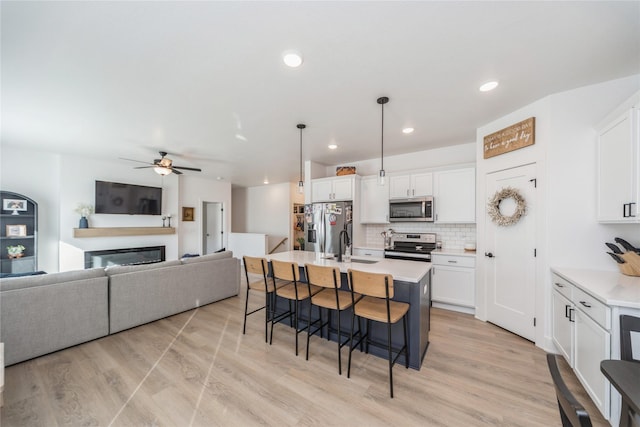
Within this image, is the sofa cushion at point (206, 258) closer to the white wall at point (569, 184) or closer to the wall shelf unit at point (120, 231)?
the wall shelf unit at point (120, 231)

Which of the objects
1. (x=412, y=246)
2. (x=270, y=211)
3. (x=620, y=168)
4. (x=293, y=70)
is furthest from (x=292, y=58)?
(x=270, y=211)

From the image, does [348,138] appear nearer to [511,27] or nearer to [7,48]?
[511,27]

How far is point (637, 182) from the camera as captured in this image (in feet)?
6.17

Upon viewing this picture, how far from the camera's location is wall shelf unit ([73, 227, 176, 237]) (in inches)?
197

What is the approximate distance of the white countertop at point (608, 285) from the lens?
1563 millimetres

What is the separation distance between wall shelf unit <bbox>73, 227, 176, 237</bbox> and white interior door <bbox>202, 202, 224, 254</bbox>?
1518mm

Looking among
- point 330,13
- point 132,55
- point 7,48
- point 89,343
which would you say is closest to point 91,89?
point 7,48

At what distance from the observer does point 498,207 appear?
10.3ft

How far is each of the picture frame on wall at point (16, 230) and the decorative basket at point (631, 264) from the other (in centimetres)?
823

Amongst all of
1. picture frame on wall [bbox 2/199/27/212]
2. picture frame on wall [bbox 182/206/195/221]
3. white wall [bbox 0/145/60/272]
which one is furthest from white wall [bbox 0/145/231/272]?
picture frame on wall [bbox 182/206/195/221]

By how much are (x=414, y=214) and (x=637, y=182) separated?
251 centimetres

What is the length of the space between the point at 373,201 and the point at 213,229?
558cm

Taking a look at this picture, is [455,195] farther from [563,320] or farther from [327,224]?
[327,224]

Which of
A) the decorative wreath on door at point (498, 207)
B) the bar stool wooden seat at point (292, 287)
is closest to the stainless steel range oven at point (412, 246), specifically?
the decorative wreath on door at point (498, 207)
